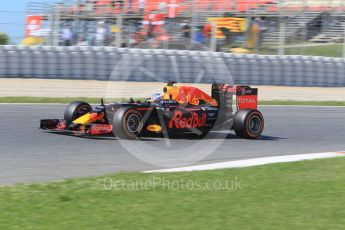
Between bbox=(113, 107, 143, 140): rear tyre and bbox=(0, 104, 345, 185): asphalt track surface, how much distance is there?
0.14 m

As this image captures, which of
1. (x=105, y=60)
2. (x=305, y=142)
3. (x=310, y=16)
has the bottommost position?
(x=305, y=142)

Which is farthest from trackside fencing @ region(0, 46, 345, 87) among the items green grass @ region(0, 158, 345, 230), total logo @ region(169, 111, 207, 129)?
green grass @ region(0, 158, 345, 230)

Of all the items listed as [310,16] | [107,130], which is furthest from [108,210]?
[310,16]

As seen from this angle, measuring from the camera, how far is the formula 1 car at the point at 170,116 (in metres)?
9.89

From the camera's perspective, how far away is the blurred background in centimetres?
1977

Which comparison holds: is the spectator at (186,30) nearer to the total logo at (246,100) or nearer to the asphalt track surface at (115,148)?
the asphalt track surface at (115,148)

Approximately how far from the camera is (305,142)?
1093cm

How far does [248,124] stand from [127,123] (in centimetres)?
215

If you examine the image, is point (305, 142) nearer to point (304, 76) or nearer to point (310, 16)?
point (304, 76)

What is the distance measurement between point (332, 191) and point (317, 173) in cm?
110

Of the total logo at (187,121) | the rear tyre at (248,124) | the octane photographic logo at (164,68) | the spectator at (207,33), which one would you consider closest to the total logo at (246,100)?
the rear tyre at (248,124)

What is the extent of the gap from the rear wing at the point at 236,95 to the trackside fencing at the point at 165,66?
6.80 m

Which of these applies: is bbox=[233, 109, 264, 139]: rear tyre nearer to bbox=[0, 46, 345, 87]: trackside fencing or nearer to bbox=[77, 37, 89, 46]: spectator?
bbox=[0, 46, 345, 87]: trackside fencing

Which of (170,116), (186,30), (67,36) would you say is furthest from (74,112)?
(186,30)
